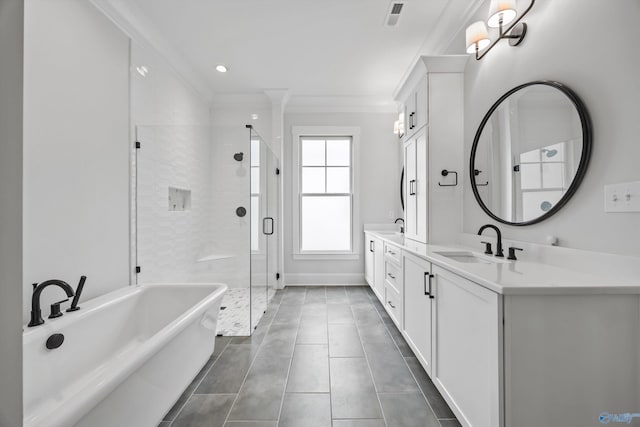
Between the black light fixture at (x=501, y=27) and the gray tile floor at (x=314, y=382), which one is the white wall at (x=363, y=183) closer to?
the gray tile floor at (x=314, y=382)

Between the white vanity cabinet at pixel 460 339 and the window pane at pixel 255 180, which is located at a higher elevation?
A: the window pane at pixel 255 180

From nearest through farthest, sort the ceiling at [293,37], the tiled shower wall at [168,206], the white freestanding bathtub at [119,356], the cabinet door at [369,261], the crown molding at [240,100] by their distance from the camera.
Answer: the white freestanding bathtub at [119,356], the ceiling at [293,37], the tiled shower wall at [168,206], the cabinet door at [369,261], the crown molding at [240,100]

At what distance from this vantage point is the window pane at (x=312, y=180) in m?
4.32

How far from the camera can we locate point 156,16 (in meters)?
2.45

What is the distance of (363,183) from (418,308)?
2.56m

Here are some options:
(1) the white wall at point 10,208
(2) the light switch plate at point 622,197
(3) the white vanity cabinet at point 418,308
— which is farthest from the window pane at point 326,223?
(1) the white wall at point 10,208

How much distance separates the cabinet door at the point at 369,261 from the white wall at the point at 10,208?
347 centimetres

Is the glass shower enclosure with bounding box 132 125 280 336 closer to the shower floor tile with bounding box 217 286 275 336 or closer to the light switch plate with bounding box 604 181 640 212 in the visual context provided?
the shower floor tile with bounding box 217 286 275 336

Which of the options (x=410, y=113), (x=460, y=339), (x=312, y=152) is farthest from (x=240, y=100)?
(x=460, y=339)

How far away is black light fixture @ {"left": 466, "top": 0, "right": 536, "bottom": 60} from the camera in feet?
5.45

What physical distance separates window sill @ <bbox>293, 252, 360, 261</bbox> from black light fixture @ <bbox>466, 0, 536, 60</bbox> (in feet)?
9.59

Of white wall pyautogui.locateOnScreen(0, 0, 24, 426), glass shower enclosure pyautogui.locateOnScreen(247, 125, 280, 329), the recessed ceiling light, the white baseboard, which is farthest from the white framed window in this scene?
white wall pyautogui.locateOnScreen(0, 0, 24, 426)

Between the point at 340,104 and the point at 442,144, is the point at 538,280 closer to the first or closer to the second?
the point at 442,144

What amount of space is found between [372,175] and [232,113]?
2243mm
